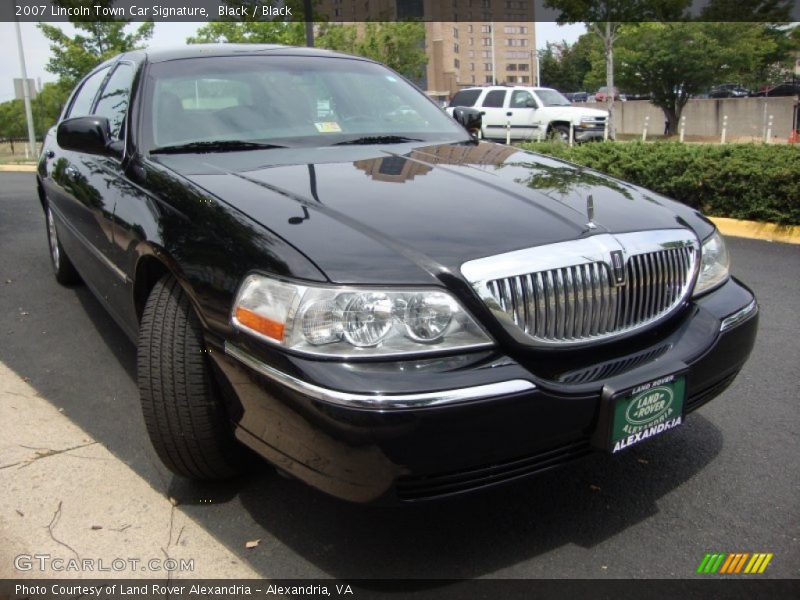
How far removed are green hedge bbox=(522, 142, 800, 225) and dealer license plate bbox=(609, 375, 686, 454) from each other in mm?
5385

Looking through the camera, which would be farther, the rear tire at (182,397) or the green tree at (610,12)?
the green tree at (610,12)

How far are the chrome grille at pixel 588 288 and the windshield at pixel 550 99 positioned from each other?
18.2 m

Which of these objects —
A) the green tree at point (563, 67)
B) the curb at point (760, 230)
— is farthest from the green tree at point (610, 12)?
the green tree at point (563, 67)

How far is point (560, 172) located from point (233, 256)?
1.50m

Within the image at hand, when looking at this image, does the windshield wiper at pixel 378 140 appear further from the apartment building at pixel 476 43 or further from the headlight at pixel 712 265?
the apartment building at pixel 476 43

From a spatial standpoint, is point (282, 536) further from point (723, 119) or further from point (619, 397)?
point (723, 119)

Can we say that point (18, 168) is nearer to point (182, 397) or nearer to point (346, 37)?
point (346, 37)

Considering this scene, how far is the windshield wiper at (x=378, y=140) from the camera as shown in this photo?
3.45 metres

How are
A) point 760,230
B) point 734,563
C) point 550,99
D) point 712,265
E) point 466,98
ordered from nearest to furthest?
A: point 734,563 → point 712,265 → point 760,230 → point 550,99 → point 466,98

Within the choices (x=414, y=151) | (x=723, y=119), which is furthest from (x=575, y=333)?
(x=723, y=119)

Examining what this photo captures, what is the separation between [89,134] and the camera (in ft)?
11.2

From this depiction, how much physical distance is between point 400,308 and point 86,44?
2508 centimetres

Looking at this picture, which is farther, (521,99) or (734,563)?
(521,99)

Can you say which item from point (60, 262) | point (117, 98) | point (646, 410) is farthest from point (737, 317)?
point (60, 262)
